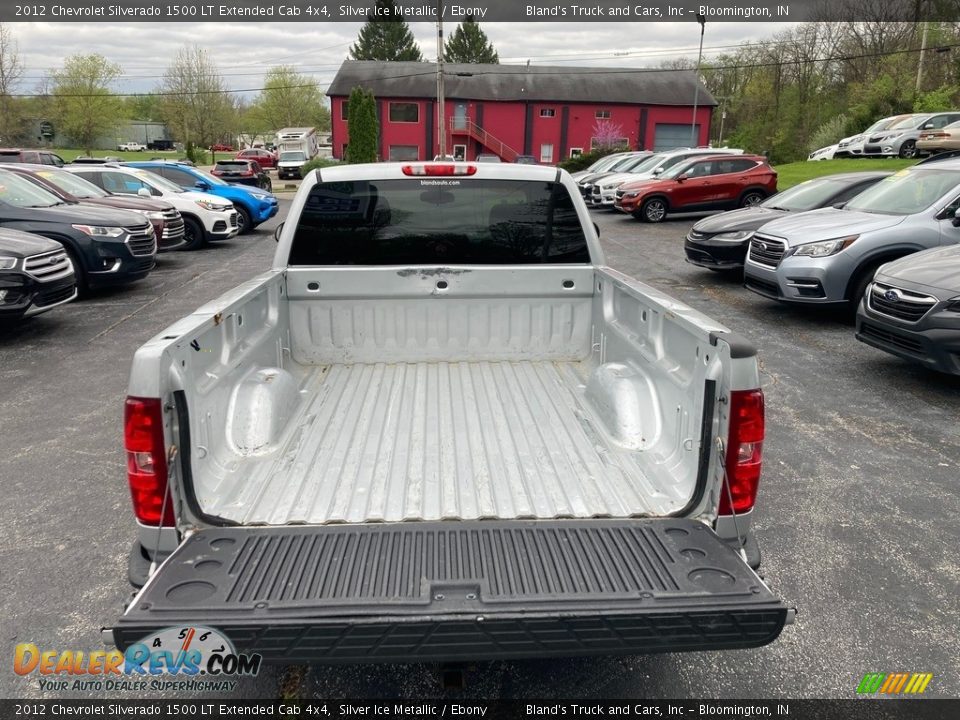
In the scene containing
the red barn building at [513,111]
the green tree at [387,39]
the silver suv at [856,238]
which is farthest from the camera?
the green tree at [387,39]

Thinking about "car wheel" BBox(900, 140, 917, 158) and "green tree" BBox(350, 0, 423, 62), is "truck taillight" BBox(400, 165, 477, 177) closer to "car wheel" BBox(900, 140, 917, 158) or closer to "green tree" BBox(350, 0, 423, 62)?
Answer: "car wheel" BBox(900, 140, 917, 158)

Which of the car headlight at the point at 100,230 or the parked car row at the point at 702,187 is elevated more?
the parked car row at the point at 702,187

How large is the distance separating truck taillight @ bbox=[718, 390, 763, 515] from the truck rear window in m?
2.15

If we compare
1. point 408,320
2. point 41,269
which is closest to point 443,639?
point 408,320

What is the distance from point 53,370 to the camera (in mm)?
7008

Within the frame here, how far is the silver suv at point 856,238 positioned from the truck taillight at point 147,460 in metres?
7.66

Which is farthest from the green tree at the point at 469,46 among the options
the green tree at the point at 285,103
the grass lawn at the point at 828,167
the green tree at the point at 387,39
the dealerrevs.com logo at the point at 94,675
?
the dealerrevs.com logo at the point at 94,675

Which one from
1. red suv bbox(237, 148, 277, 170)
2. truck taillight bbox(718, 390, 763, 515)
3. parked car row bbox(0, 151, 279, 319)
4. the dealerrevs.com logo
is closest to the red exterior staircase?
red suv bbox(237, 148, 277, 170)

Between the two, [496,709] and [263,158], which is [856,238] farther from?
[263,158]

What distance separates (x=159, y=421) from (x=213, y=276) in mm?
10724

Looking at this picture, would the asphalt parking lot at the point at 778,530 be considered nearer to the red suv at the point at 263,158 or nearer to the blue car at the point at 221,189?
the blue car at the point at 221,189

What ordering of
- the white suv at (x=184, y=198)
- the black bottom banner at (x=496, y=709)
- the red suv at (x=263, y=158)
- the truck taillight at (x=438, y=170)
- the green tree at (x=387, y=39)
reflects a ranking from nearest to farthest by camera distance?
the black bottom banner at (x=496, y=709), the truck taillight at (x=438, y=170), the white suv at (x=184, y=198), the red suv at (x=263, y=158), the green tree at (x=387, y=39)

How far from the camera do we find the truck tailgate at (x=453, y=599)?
2.03 metres

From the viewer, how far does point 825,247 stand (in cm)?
821
